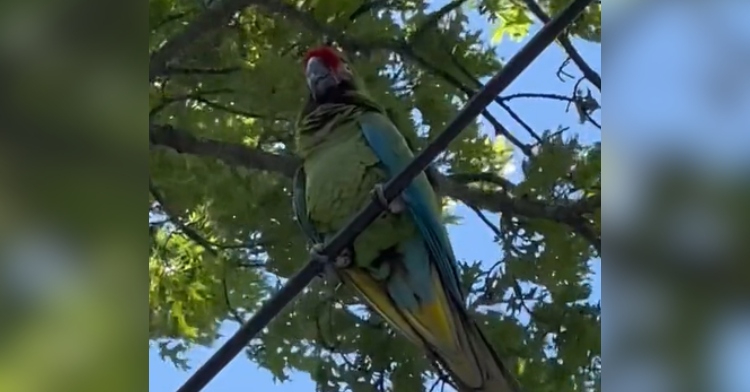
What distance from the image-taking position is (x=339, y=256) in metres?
1.03

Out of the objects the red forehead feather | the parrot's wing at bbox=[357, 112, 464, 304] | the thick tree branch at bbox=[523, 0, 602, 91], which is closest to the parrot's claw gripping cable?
the parrot's wing at bbox=[357, 112, 464, 304]

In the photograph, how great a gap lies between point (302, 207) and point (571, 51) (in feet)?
1.21

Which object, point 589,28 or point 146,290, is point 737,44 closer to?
point 146,290

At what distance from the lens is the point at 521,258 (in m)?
1.14

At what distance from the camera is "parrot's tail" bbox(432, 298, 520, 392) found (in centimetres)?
96

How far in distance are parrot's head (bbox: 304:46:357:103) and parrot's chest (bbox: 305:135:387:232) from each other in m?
0.07

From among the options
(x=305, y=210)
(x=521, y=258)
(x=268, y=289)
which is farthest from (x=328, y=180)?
(x=521, y=258)

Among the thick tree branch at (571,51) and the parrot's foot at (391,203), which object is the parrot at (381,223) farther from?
the thick tree branch at (571,51)

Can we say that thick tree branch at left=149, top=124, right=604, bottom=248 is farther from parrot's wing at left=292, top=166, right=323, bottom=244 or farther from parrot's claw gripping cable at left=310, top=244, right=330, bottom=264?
parrot's claw gripping cable at left=310, top=244, right=330, bottom=264

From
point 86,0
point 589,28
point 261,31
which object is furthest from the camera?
point 261,31

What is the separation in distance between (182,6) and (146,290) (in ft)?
2.71

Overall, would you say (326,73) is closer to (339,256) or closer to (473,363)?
(339,256)

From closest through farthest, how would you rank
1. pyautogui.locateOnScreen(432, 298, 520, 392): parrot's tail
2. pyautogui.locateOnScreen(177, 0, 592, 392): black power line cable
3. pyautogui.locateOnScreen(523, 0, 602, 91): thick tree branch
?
pyautogui.locateOnScreen(177, 0, 592, 392): black power line cable
pyautogui.locateOnScreen(432, 298, 520, 392): parrot's tail
pyautogui.locateOnScreen(523, 0, 602, 91): thick tree branch

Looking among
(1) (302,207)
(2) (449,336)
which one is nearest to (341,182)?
(1) (302,207)
